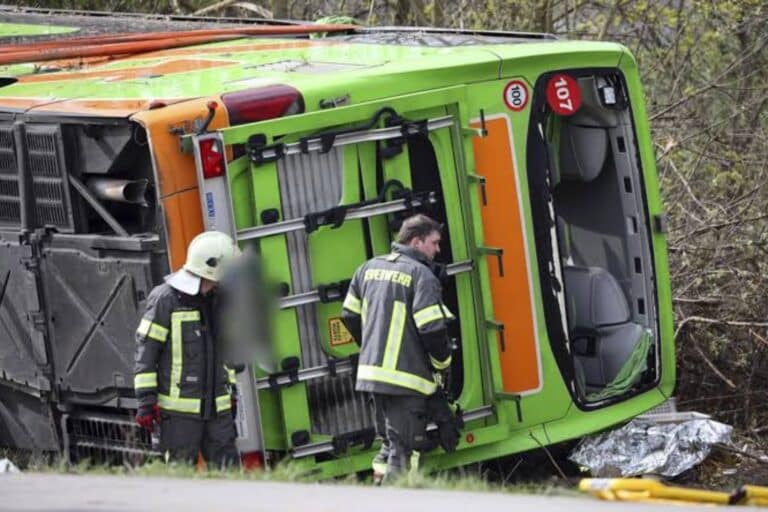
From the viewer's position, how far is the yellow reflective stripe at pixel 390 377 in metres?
7.38

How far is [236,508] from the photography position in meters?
4.73

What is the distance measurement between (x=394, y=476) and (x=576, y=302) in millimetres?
2308

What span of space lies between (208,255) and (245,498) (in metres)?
2.05

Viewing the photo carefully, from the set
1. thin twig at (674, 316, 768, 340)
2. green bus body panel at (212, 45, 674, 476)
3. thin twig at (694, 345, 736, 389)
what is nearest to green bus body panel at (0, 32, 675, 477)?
green bus body panel at (212, 45, 674, 476)

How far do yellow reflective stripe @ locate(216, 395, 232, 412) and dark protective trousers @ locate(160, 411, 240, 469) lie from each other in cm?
3

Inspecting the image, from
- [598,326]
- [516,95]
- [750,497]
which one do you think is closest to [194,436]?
[516,95]

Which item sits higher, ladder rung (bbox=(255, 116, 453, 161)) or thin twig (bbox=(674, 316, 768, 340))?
ladder rung (bbox=(255, 116, 453, 161))

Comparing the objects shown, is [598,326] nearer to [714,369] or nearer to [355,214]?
[714,369]

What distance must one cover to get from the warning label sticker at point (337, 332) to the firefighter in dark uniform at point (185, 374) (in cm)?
53

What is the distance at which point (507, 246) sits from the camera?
8.01m

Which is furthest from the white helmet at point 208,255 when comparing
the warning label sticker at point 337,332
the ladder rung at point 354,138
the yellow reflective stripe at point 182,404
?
the warning label sticker at point 337,332

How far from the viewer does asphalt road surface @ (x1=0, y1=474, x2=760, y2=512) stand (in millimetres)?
4801

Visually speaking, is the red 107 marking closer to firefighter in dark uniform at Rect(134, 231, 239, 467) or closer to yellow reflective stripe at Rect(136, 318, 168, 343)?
firefighter in dark uniform at Rect(134, 231, 239, 467)

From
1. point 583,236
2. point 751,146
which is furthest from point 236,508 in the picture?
point 751,146
